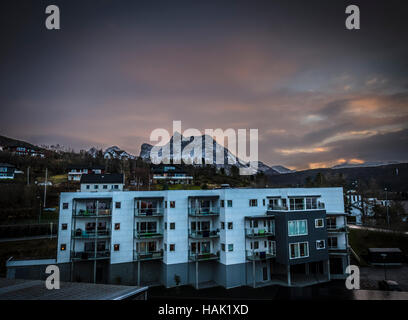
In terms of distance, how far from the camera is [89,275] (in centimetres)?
2352

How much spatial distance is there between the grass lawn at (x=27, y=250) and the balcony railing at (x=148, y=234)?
1109 cm

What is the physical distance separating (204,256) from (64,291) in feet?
58.1

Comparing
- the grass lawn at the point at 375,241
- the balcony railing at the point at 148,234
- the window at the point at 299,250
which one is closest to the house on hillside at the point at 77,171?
the balcony railing at the point at 148,234

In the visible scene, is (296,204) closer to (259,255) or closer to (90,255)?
(259,255)

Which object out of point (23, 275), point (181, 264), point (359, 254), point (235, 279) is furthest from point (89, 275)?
point (359, 254)

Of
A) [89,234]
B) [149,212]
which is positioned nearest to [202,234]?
[149,212]

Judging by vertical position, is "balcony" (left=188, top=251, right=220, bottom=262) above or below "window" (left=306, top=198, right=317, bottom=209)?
below

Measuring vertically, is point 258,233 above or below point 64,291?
below

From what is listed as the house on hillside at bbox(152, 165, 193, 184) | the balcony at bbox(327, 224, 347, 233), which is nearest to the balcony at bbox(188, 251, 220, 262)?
the balcony at bbox(327, 224, 347, 233)

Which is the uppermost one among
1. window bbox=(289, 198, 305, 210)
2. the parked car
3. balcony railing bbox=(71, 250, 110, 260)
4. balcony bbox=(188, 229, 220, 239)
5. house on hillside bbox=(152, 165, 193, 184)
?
house on hillside bbox=(152, 165, 193, 184)

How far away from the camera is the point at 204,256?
24547 millimetres

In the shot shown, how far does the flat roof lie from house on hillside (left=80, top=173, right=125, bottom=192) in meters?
38.2

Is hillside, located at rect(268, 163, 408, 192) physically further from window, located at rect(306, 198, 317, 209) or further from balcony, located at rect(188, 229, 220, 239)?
balcony, located at rect(188, 229, 220, 239)

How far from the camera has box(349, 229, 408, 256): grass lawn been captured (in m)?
34.3
